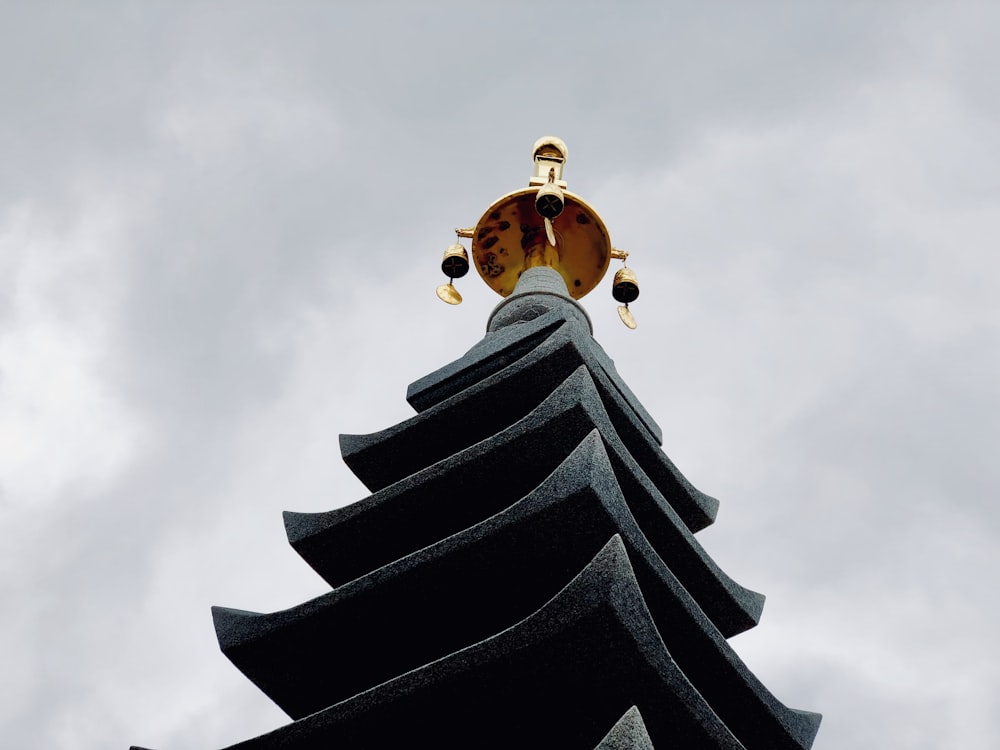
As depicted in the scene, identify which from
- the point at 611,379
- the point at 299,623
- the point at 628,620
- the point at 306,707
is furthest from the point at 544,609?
the point at 611,379

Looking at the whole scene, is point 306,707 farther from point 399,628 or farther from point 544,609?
point 544,609

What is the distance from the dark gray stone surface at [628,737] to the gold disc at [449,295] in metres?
18.4

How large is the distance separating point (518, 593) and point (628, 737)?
583 centimetres

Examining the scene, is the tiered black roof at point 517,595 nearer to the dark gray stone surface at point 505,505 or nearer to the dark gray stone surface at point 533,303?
the dark gray stone surface at point 505,505

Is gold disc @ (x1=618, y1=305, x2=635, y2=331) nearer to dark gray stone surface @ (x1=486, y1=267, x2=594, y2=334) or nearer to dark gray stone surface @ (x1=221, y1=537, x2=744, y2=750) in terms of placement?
dark gray stone surface @ (x1=486, y1=267, x2=594, y2=334)

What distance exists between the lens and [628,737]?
10977 mm

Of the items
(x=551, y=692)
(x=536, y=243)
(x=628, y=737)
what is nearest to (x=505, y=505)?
(x=551, y=692)

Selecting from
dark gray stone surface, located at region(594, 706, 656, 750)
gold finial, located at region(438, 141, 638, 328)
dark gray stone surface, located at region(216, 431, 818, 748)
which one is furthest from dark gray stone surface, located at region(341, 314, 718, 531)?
dark gray stone surface, located at region(594, 706, 656, 750)

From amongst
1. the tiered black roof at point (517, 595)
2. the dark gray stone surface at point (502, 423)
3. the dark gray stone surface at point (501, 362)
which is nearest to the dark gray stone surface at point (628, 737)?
the tiered black roof at point (517, 595)

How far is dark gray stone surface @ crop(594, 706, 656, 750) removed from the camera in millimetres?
10885

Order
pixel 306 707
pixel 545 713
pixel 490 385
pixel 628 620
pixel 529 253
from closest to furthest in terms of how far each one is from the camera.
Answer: pixel 628 620, pixel 545 713, pixel 306 707, pixel 490 385, pixel 529 253

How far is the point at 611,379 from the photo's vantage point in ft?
76.6

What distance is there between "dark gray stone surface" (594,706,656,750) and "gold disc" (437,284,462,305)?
18361mm

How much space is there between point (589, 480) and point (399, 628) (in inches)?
133
